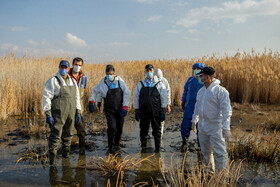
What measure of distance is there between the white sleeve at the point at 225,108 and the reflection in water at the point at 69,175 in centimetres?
261

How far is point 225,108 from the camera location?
11.8 ft

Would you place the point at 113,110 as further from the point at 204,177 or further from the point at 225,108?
the point at 204,177

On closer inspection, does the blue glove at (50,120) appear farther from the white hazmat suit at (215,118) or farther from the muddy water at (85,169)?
the white hazmat suit at (215,118)

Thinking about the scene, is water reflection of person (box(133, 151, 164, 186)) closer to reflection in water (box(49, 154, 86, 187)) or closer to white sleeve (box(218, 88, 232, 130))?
reflection in water (box(49, 154, 86, 187))

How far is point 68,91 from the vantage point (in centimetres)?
472

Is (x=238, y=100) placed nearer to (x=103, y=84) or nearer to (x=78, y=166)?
(x=103, y=84)

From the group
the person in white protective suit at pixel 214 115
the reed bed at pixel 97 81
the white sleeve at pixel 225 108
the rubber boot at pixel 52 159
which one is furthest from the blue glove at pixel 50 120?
the reed bed at pixel 97 81

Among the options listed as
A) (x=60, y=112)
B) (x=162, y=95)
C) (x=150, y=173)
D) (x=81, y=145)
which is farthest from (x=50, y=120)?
(x=162, y=95)

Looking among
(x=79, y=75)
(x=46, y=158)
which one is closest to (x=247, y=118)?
(x=79, y=75)

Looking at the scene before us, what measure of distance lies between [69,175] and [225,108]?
307cm

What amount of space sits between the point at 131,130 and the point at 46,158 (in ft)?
11.4

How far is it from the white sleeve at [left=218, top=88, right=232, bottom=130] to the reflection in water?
8.57ft

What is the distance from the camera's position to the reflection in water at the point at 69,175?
163 inches

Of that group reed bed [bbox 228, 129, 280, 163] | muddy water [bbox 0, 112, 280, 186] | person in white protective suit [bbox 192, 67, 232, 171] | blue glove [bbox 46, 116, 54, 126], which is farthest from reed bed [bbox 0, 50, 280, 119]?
person in white protective suit [bbox 192, 67, 232, 171]
